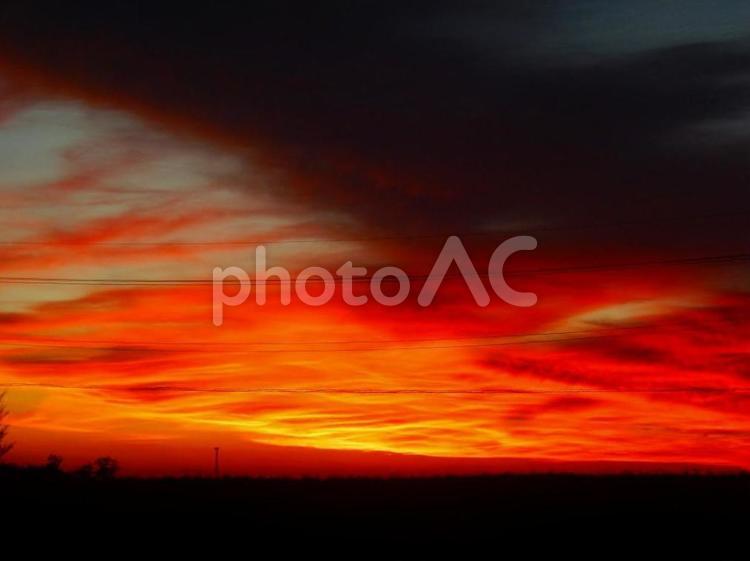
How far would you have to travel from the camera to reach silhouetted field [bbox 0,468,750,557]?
4538 cm

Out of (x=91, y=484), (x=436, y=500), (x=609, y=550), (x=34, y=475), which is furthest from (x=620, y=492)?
(x=34, y=475)

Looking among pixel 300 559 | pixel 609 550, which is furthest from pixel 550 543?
pixel 300 559

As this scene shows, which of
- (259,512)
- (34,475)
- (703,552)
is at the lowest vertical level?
(703,552)

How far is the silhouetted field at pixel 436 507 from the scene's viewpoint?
149 feet

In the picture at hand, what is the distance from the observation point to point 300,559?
3872 centimetres

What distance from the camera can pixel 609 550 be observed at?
40250 mm

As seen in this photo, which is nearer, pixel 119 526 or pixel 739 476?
pixel 119 526

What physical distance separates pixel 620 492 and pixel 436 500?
10387mm

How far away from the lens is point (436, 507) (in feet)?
180

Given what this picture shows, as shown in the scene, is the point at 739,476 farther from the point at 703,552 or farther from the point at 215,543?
the point at 215,543

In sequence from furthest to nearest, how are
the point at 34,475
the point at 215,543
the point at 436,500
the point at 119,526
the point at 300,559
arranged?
the point at 34,475 < the point at 436,500 < the point at 119,526 < the point at 215,543 < the point at 300,559

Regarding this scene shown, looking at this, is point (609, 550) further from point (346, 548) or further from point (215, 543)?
point (215, 543)

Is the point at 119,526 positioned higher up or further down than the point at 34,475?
further down

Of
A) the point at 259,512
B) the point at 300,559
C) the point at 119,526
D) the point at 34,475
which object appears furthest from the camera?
the point at 34,475
